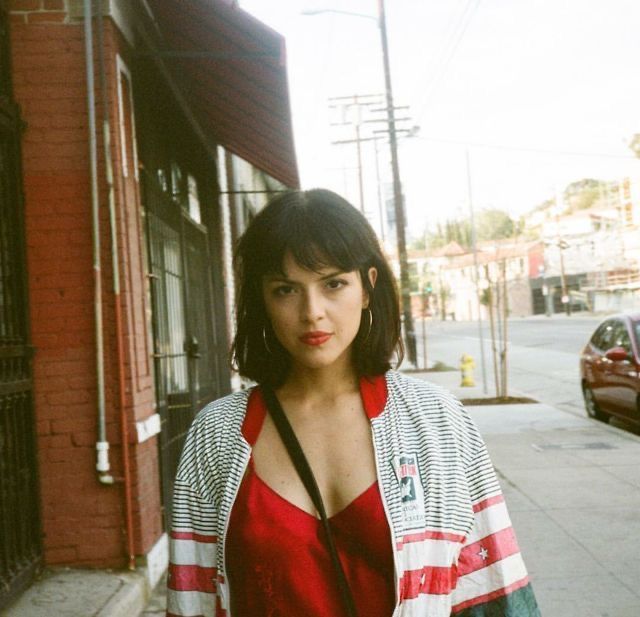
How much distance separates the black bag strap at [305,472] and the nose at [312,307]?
21 centimetres

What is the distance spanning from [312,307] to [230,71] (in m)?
4.67

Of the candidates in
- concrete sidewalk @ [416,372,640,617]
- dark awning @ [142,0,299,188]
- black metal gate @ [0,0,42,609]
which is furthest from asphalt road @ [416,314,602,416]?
black metal gate @ [0,0,42,609]

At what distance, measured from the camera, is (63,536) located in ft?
15.2

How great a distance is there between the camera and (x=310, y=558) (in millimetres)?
1649

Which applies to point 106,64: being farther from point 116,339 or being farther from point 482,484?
Answer: point 482,484

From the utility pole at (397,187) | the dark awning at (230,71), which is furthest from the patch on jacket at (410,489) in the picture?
the utility pole at (397,187)

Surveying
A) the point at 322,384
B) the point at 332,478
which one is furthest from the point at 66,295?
the point at 332,478

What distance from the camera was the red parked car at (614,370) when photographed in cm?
1073

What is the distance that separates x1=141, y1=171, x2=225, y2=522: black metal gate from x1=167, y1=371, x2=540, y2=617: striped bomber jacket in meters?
4.00

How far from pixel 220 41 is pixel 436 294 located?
345 feet

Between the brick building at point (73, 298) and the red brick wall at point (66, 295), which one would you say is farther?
the red brick wall at point (66, 295)

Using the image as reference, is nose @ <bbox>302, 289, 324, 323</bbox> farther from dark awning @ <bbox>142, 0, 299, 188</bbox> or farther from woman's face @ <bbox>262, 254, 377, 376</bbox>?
dark awning @ <bbox>142, 0, 299, 188</bbox>

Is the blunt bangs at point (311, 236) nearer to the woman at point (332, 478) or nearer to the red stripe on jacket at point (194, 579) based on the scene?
the woman at point (332, 478)

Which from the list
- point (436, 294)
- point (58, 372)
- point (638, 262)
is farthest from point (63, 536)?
point (436, 294)
